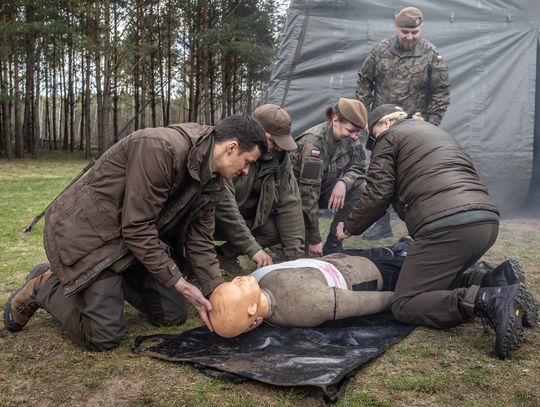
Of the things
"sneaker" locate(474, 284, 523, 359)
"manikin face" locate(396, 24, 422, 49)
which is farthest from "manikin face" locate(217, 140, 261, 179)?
"manikin face" locate(396, 24, 422, 49)

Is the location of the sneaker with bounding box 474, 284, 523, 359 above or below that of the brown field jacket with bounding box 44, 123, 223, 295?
below

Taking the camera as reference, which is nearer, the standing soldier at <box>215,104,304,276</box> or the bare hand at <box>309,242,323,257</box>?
the standing soldier at <box>215,104,304,276</box>

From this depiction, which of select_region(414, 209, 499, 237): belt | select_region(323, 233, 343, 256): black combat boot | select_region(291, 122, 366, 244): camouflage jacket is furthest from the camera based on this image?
select_region(323, 233, 343, 256): black combat boot

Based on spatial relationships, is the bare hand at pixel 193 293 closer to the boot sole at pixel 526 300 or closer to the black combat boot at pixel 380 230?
the boot sole at pixel 526 300

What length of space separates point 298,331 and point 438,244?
3.12 feet

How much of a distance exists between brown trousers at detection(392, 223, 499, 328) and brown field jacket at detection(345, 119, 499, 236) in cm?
12

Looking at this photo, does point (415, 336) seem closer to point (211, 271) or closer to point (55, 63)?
point (211, 271)

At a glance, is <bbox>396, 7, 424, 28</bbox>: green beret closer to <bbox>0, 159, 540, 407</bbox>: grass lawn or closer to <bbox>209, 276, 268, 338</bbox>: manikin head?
<bbox>0, 159, 540, 407</bbox>: grass lawn

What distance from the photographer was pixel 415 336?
321 cm

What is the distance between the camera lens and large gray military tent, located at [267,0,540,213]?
23.9 feet

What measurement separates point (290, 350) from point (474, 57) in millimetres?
5730

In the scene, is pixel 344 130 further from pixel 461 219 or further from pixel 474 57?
pixel 474 57

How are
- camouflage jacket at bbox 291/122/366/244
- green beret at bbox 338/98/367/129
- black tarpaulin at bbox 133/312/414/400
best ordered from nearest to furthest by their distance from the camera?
black tarpaulin at bbox 133/312/414/400 → green beret at bbox 338/98/367/129 → camouflage jacket at bbox 291/122/366/244

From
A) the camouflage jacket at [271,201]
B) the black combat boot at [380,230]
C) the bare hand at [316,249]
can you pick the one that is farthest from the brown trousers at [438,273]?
the black combat boot at [380,230]
